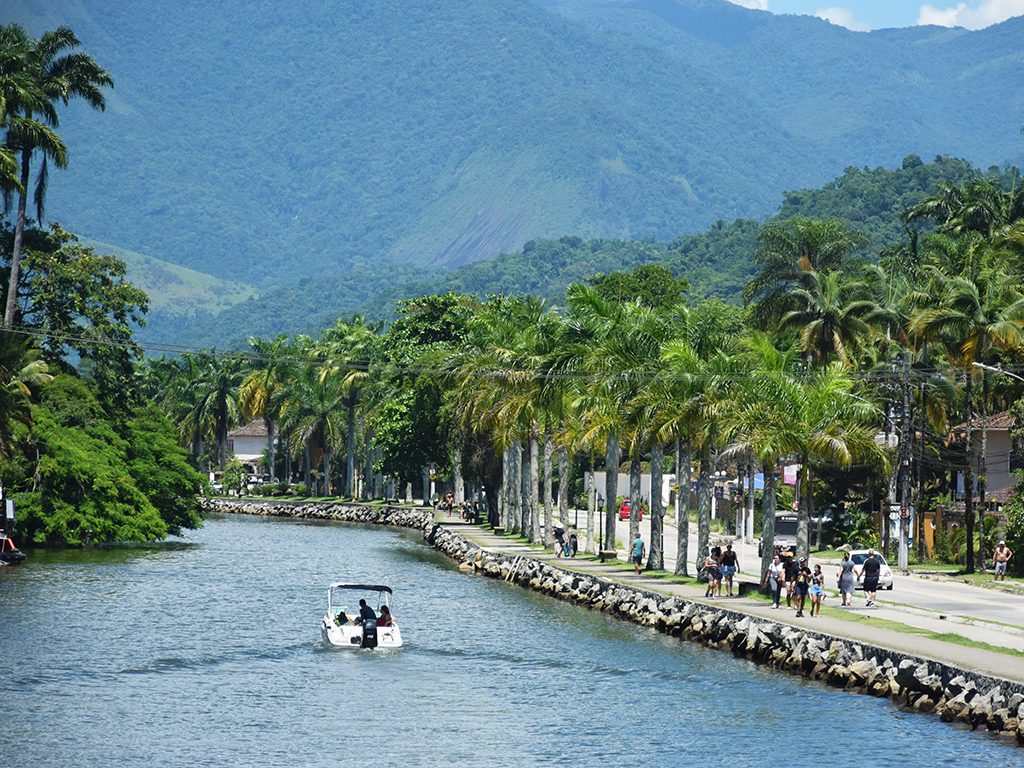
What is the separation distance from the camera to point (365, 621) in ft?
132

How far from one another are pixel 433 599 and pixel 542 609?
211 inches

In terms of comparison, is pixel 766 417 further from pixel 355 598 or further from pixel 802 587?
pixel 355 598

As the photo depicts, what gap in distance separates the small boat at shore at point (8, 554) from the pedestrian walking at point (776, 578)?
35219 mm

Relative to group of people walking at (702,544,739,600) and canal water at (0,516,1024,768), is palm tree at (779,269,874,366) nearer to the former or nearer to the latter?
group of people walking at (702,544,739,600)

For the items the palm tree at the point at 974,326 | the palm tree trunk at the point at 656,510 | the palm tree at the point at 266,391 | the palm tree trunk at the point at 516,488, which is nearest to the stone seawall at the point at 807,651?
the palm tree trunk at the point at 656,510

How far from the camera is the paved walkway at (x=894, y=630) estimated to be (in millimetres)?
31469

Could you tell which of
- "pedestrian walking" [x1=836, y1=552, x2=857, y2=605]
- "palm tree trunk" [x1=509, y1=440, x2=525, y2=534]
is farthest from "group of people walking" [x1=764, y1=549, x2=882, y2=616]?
"palm tree trunk" [x1=509, y1=440, x2=525, y2=534]

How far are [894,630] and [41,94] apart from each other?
1988 inches

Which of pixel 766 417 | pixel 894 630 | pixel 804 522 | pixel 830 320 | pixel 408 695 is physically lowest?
pixel 408 695

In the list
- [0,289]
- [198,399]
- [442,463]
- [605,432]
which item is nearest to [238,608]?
[605,432]

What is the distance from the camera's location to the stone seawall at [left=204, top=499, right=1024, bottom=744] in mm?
29156

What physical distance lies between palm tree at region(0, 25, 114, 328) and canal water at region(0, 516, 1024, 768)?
23.8 meters

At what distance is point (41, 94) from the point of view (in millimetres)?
66125

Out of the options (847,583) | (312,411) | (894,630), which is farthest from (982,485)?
(312,411)
